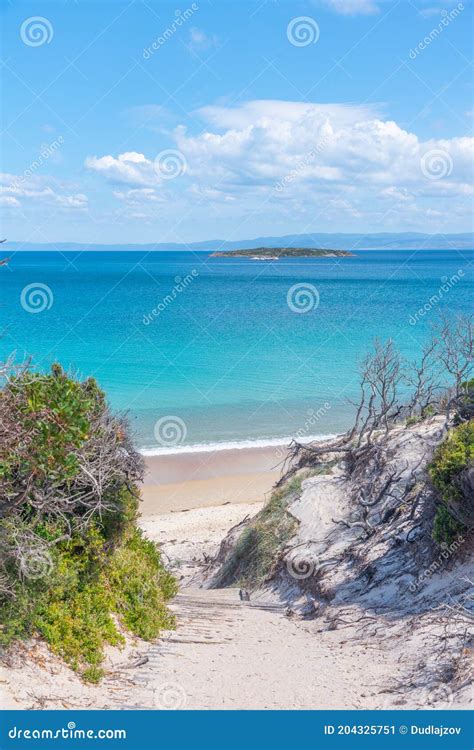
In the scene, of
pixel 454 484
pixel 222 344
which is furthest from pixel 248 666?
pixel 222 344

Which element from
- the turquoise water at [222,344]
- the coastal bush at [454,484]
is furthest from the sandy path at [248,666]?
the turquoise water at [222,344]

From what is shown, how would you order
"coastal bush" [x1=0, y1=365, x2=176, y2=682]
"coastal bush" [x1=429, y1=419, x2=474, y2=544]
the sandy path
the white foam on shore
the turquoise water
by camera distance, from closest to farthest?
"coastal bush" [x1=0, y1=365, x2=176, y2=682], the sandy path, "coastal bush" [x1=429, y1=419, x2=474, y2=544], the white foam on shore, the turquoise water

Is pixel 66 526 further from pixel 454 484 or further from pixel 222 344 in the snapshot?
pixel 222 344

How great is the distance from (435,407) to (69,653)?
11.0 meters

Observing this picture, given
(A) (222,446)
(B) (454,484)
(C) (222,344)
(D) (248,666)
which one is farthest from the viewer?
(C) (222,344)

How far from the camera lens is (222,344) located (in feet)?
175

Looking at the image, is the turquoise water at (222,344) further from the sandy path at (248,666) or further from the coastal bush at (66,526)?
the sandy path at (248,666)

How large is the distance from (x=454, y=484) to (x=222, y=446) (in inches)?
734

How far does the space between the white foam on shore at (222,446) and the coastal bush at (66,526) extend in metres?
17.3

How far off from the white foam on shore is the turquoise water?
41 cm

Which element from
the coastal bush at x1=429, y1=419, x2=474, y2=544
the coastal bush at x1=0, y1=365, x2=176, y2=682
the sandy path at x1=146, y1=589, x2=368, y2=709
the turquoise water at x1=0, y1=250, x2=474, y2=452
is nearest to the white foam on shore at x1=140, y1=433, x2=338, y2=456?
the turquoise water at x1=0, y1=250, x2=474, y2=452

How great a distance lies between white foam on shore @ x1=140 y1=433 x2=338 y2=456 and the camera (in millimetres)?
27406

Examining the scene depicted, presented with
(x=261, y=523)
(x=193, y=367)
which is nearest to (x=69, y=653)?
(x=261, y=523)

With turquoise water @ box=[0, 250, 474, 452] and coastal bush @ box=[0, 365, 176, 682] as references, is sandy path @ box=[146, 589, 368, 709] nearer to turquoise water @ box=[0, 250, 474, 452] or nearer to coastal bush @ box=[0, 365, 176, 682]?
coastal bush @ box=[0, 365, 176, 682]
